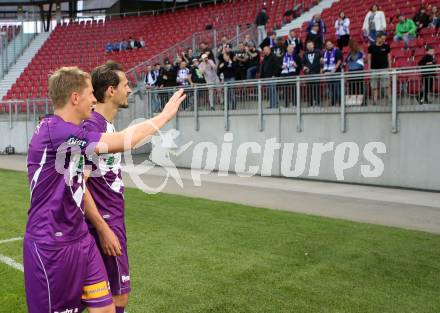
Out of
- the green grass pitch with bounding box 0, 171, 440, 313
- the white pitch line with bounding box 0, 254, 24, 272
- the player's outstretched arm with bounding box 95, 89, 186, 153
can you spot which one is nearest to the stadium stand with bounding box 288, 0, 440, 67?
the green grass pitch with bounding box 0, 171, 440, 313

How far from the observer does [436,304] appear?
5012mm

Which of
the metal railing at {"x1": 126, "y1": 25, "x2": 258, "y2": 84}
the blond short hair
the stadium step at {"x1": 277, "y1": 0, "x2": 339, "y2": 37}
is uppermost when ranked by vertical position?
the stadium step at {"x1": 277, "y1": 0, "x2": 339, "y2": 37}

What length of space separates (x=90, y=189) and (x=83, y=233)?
0.48 m

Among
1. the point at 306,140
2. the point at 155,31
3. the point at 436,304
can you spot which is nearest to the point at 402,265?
the point at 436,304

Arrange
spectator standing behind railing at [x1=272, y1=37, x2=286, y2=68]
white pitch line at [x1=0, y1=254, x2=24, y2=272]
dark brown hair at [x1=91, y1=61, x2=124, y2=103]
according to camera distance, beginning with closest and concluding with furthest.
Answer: dark brown hair at [x1=91, y1=61, x2=124, y2=103] < white pitch line at [x1=0, y1=254, x2=24, y2=272] < spectator standing behind railing at [x1=272, y1=37, x2=286, y2=68]

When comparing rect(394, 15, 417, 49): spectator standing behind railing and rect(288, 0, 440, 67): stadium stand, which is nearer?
rect(288, 0, 440, 67): stadium stand

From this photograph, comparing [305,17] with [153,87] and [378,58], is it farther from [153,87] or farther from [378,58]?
[378,58]

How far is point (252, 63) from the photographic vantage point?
16109mm

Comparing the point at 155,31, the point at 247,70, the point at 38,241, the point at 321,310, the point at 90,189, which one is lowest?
the point at 321,310

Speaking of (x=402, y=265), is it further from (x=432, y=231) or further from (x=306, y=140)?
(x=306, y=140)

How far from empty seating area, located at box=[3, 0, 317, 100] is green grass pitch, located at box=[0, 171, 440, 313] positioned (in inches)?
690

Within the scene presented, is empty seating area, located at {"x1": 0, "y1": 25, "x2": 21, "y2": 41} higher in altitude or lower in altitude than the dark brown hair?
higher

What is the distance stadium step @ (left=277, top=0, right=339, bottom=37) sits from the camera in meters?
22.3

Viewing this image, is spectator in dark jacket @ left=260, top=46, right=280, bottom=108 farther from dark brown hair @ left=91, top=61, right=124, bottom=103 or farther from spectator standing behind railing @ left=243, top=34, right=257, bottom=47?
dark brown hair @ left=91, top=61, right=124, bottom=103
